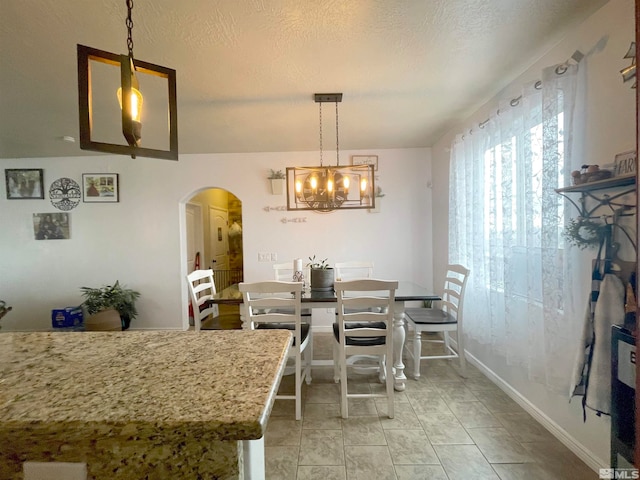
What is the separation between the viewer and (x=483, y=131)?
7.77ft

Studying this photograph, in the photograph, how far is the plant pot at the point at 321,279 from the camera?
2.52m

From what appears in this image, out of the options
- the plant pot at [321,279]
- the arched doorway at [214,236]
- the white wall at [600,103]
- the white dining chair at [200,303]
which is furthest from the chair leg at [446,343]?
the arched doorway at [214,236]

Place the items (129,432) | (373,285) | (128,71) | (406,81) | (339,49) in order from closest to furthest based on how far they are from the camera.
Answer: (129,432)
(128,71)
(339,49)
(373,285)
(406,81)

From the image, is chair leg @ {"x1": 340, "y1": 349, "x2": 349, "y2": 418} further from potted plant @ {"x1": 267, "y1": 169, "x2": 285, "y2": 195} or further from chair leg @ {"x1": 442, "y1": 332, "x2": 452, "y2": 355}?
potted plant @ {"x1": 267, "y1": 169, "x2": 285, "y2": 195}

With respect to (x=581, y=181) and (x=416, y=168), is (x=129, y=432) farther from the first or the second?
(x=416, y=168)

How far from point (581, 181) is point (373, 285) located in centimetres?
129

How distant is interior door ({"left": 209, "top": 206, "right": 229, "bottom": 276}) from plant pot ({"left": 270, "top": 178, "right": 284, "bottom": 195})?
7.32ft

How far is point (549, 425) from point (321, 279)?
192 cm

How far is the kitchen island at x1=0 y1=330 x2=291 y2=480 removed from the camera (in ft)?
1.52

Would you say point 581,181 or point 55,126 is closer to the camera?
point 581,181

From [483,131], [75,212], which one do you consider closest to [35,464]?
[483,131]

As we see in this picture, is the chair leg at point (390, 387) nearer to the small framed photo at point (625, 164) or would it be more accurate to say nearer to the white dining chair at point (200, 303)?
the white dining chair at point (200, 303)

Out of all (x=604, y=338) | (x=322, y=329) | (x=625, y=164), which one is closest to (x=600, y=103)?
(x=625, y=164)

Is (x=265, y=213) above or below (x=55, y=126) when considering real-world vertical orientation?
below
